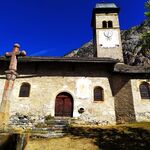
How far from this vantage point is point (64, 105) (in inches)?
667

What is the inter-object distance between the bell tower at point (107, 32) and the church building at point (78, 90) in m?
6.50

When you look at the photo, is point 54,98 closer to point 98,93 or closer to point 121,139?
point 98,93

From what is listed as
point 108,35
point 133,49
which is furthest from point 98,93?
point 133,49

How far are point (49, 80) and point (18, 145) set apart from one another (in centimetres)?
1204

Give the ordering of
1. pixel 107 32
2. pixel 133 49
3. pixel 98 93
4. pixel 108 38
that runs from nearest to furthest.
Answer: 1. pixel 98 93
2. pixel 108 38
3. pixel 107 32
4. pixel 133 49

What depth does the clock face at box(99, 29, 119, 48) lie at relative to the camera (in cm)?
2517

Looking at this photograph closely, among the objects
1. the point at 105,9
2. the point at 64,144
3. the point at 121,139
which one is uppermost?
the point at 105,9

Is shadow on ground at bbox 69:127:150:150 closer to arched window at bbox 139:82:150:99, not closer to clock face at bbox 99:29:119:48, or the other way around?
arched window at bbox 139:82:150:99

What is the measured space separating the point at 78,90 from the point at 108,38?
1138 cm

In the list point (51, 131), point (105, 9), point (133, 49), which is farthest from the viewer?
point (133, 49)

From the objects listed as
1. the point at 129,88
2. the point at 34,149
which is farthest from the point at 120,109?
the point at 34,149

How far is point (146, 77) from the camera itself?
1791 centimetres

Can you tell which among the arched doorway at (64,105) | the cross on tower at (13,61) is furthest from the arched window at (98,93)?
the cross on tower at (13,61)

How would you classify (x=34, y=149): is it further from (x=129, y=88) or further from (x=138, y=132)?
(x=129, y=88)
